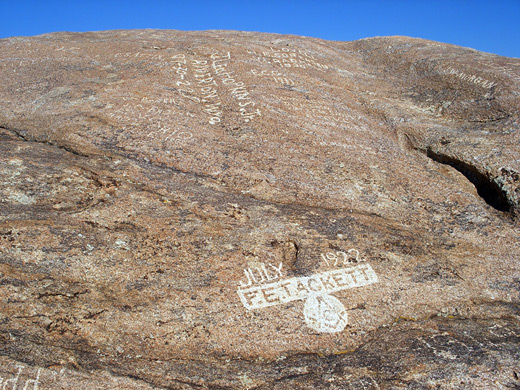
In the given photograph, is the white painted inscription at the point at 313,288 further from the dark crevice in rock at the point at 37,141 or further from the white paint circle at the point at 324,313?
the dark crevice in rock at the point at 37,141

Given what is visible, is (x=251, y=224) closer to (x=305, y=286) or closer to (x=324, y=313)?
(x=305, y=286)

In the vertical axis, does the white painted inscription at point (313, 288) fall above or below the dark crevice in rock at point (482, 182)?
below

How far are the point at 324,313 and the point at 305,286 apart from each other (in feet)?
1.10

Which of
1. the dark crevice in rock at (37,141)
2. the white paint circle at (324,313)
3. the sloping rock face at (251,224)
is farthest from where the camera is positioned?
the dark crevice in rock at (37,141)

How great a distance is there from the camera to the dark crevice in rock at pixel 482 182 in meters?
5.94

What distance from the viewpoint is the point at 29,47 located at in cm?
869

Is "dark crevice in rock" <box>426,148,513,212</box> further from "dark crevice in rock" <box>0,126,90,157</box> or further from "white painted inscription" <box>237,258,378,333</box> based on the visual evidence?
"dark crevice in rock" <box>0,126,90,157</box>

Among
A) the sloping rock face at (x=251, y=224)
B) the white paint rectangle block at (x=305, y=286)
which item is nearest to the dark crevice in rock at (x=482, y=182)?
the sloping rock face at (x=251, y=224)

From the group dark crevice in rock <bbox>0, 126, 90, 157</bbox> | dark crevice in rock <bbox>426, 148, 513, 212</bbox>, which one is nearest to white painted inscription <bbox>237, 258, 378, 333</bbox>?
dark crevice in rock <bbox>426, 148, 513, 212</bbox>

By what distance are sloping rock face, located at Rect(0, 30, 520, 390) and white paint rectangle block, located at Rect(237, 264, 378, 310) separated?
0.02m

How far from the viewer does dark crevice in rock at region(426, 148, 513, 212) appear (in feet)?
19.5

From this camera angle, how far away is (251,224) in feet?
16.3

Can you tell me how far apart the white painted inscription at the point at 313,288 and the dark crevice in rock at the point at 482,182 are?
97.9 inches

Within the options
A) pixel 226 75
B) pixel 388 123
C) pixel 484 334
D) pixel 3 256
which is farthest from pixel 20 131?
pixel 484 334
